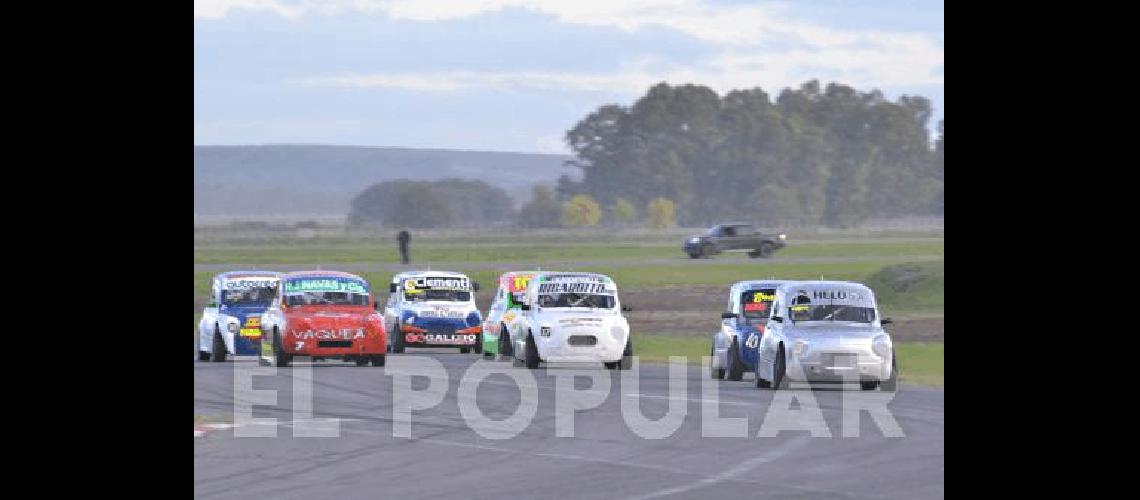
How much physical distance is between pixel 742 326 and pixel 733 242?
70686 mm

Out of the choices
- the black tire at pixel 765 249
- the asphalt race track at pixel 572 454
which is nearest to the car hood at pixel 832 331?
the asphalt race track at pixel 572 454

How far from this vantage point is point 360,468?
19.2 meters

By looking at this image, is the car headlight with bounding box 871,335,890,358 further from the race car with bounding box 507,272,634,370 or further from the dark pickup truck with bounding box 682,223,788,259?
the dark pickup truck with bounding box 682,223,788,259

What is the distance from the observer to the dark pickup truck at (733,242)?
336 ft

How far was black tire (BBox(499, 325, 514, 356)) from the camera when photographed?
37.8 meters

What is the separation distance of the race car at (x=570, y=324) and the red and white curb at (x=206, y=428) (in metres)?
11.2

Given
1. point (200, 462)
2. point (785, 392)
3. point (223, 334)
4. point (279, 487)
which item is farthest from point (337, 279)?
point (279, 487)

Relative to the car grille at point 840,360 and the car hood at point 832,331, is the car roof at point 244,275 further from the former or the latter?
the car grille at point 840,360

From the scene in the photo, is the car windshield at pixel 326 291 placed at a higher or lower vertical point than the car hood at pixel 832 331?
higher

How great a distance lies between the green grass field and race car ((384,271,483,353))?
3.29m
